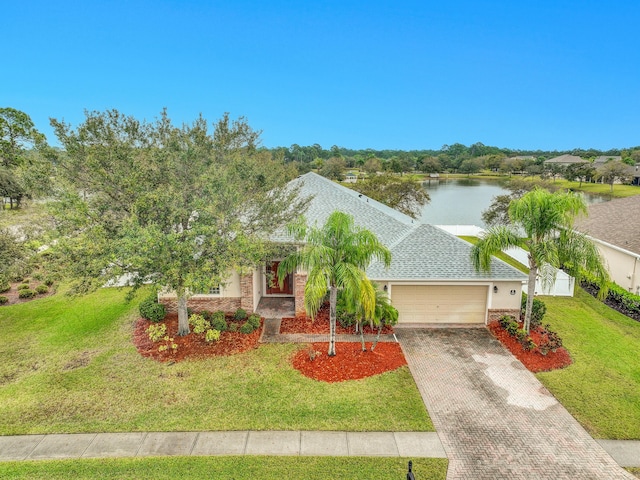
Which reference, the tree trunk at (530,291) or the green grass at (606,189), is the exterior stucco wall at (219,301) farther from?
the green grass at (606,189)

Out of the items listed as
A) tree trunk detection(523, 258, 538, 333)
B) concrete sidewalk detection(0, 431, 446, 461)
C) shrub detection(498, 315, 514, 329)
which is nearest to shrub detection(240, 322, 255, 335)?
concrete sidewalk detection(0, 431, 446, 461)

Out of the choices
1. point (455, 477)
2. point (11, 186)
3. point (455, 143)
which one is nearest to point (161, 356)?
point (455, 477)

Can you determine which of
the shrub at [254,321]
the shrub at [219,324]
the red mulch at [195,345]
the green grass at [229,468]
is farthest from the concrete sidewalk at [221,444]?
the shrub at [254,321]

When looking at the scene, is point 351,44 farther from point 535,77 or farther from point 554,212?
point 554,212

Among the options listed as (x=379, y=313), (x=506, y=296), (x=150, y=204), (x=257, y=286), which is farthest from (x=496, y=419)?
(x=150, y=204)

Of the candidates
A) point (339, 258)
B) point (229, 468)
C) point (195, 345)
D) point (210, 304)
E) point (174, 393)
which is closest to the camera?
point (229, 468)

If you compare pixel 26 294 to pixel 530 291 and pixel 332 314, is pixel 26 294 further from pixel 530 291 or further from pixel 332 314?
pixel 530 291
